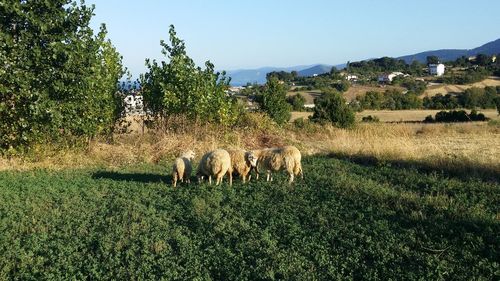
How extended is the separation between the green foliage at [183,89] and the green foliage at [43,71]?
11.8 ft

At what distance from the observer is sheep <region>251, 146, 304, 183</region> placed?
469 inches

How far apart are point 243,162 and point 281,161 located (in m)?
1.05

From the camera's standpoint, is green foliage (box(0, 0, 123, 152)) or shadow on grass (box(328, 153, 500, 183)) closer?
shadow on grass (box(328, 153, 500, 183))

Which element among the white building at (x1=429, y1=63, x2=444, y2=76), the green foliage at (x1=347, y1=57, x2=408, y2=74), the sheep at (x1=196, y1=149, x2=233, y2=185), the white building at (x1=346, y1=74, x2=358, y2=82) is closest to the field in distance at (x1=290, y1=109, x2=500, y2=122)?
the sheep at (x1=196, y1=149, x2=233, y2=185)

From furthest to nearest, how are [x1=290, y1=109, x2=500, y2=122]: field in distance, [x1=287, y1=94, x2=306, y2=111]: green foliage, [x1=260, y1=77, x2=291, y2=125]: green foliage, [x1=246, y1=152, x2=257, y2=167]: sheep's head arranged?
[x1=287, y1=94, x2=306, y2=111]: green foliage < [x1=290, y1=109, x2=500, y2=122]: field in distance < [x1=260, y1=77, x2=291, y2=125]: green foliage < [x1=246, y1=152, x2=257, y2=167]: sheep's head

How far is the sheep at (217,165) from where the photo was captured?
11867mm

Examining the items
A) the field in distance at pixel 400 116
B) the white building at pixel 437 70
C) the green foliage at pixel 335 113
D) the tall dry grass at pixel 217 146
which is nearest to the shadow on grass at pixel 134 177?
the tall dry grass at pixel 217 146

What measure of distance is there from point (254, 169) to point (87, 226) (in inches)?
196

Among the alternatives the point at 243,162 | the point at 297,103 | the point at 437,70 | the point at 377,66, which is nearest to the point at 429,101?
the point at 297,103

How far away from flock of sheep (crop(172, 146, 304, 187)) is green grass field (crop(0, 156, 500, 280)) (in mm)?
426

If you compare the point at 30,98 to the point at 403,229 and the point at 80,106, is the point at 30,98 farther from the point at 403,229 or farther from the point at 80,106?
the point at 403,229

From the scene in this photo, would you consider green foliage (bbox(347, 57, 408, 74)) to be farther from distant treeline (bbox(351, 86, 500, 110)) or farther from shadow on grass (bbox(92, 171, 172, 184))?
shadow on grass (bbox(92, 171, 172, 184))

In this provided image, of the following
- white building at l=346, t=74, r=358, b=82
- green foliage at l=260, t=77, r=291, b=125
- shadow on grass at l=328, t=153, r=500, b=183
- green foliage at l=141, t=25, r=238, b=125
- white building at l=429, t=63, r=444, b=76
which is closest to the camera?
shadow on grass at l=328, t=153, r=500, b=183

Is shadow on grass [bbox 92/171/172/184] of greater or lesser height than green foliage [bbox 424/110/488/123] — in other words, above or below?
above
